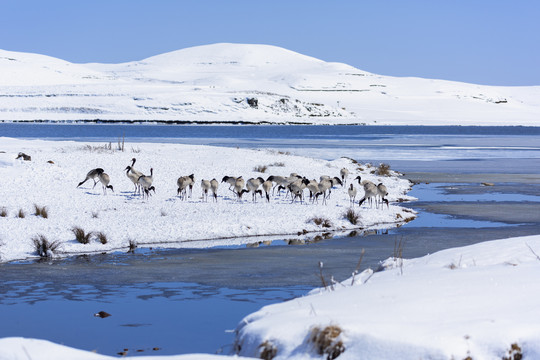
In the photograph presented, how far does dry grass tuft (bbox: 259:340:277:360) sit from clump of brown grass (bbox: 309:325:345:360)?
33 centimetres

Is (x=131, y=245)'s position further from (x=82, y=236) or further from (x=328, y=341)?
(x=328, y=341)

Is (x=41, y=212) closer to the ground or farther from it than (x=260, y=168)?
closer to the ground

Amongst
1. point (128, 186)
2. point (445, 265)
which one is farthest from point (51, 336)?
point (128, 186)

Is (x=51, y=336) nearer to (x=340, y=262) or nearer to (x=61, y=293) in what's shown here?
(x=61, y=293)

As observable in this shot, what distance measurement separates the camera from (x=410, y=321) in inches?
275

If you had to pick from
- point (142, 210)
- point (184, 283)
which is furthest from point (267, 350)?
point (142, 210)

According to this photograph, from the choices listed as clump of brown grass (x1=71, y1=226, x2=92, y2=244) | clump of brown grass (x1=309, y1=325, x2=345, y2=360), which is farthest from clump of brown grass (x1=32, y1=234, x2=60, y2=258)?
clump of brown grass (x1=309, y1=325, x2=345, y2=360)

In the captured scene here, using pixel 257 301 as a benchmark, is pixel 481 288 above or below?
above

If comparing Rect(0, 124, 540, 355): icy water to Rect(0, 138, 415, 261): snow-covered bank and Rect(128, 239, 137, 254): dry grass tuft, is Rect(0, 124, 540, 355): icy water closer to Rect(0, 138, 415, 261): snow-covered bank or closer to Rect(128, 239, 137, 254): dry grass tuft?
Rect(128, 239, 137, 254): dry grass tuft

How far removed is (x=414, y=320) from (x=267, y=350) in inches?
53.9

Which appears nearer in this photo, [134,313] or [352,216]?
[134,313]

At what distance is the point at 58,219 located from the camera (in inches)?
722

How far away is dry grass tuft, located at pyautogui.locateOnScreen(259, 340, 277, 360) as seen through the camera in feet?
21.8

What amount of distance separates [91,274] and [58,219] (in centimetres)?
513
